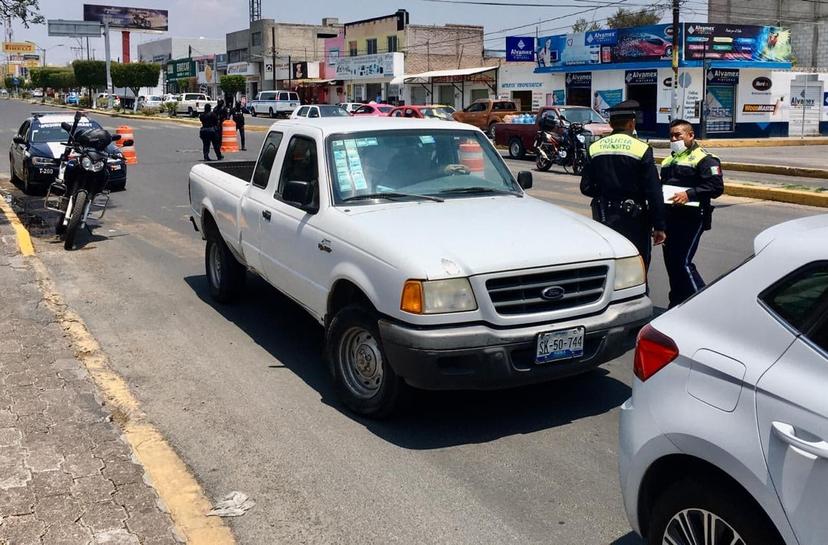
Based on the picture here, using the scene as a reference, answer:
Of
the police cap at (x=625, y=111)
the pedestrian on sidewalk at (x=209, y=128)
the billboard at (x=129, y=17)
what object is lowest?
the police cap at (x=625, y=111)

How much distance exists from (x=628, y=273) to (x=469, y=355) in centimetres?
126

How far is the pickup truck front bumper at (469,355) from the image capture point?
482 cm

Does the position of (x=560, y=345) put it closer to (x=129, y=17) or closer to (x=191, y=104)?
(x=191, y=104)

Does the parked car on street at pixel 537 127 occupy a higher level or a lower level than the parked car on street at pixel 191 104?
lower

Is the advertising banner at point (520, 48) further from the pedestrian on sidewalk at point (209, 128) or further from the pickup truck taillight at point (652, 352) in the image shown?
the pickup truck taillight at point (652, 352)

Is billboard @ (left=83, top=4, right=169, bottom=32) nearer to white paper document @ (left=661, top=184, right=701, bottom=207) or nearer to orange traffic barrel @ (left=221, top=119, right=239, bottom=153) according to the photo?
orange traffic barrel @ (left=221, top=119, right=239, bottom=153)

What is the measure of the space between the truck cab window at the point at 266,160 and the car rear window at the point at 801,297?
492 centimetres

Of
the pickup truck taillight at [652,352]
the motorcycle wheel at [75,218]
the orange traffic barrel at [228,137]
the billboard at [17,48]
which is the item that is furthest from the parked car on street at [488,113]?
the billboard at [17,48]

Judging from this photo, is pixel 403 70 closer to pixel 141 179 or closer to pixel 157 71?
pixel 157 71

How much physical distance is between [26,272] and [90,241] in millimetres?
2610

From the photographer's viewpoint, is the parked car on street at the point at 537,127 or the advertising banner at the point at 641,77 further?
the advertising banner at the point at 641,77

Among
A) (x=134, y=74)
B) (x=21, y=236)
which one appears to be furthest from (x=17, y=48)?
(x=21, y=236)

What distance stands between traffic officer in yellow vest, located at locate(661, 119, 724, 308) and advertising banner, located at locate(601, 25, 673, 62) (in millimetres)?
32380

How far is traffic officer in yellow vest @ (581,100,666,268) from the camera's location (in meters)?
6.95
